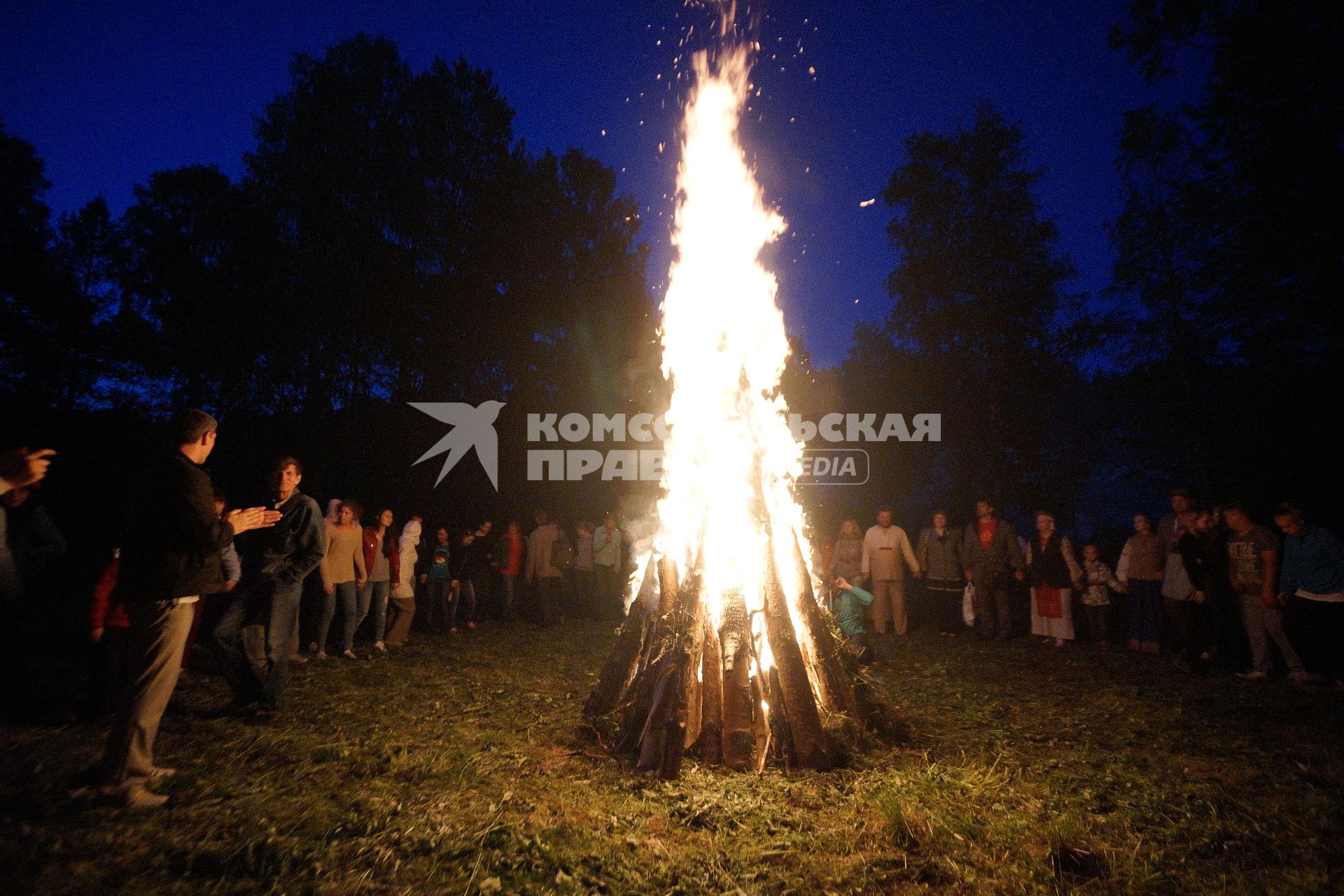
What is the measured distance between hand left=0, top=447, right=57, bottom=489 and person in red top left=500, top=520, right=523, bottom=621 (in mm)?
8185

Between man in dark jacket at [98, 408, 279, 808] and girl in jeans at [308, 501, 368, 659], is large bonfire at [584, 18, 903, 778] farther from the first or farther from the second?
girl in jeans at [308, 501, 368, 659]

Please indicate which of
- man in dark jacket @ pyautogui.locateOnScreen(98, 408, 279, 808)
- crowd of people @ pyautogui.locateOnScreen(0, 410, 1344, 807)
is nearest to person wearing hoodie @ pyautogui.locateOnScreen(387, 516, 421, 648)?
crowd of people @ pyautogui.locateOnScreen(0, 410, 1344, 807)

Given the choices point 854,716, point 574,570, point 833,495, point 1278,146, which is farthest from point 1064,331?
point 854,716

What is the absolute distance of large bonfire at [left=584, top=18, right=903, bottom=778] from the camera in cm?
508

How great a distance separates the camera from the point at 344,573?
8352 mm

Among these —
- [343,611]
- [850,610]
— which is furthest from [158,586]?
[850,610]

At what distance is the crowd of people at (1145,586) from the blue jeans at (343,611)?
6.02m

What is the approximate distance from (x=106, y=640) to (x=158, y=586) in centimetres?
256

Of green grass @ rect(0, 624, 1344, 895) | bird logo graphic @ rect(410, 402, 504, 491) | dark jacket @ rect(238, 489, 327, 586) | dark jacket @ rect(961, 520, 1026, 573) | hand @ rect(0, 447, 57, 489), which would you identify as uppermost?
bird logo graphic @ rect(410, 402, 504, 491)

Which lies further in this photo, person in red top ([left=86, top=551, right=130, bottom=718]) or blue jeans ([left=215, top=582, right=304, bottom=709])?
blue jeans ([left=215, top=582, right=304, bottom=709])

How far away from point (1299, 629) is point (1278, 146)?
1046 cm

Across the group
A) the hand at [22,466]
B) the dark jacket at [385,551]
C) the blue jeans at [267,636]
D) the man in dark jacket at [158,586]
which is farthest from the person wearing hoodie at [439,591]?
the man in dark jacket at [158,586]

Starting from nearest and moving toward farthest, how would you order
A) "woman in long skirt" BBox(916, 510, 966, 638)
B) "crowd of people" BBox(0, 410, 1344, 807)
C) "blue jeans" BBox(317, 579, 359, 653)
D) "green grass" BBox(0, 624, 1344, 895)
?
"green grass" BBox(0, 624, 1344, 895), "crowd of people" BBox(0, 410, 1344, 807), "blue jeans" BBox(317, 579, 359, 653), "woman in long skirt" BBox(916, 510, 966, 638)

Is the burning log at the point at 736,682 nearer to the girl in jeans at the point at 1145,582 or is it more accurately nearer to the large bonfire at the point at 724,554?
the large bonfire at the point at 724,554
